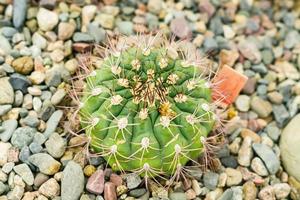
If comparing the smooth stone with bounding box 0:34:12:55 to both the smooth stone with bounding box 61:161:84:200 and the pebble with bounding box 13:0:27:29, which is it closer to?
the pebble with bounding box 13:0:27:29

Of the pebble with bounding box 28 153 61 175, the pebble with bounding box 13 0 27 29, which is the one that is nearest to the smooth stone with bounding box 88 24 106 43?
the pebble with bounding box 13 0 27 29

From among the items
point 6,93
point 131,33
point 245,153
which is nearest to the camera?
point 6,93

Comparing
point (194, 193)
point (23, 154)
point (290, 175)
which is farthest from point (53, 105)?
→ point (290, 175)

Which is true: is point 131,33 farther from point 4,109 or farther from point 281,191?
point 281,191

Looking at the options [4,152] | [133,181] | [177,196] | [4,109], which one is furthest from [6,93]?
[177,196]

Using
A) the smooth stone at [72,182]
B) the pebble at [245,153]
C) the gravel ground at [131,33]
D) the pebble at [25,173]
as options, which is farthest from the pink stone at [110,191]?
the pebble at [245,153]

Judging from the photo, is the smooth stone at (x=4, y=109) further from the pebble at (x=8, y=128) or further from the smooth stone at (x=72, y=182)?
the smooth stone at (x=72, y=182)
